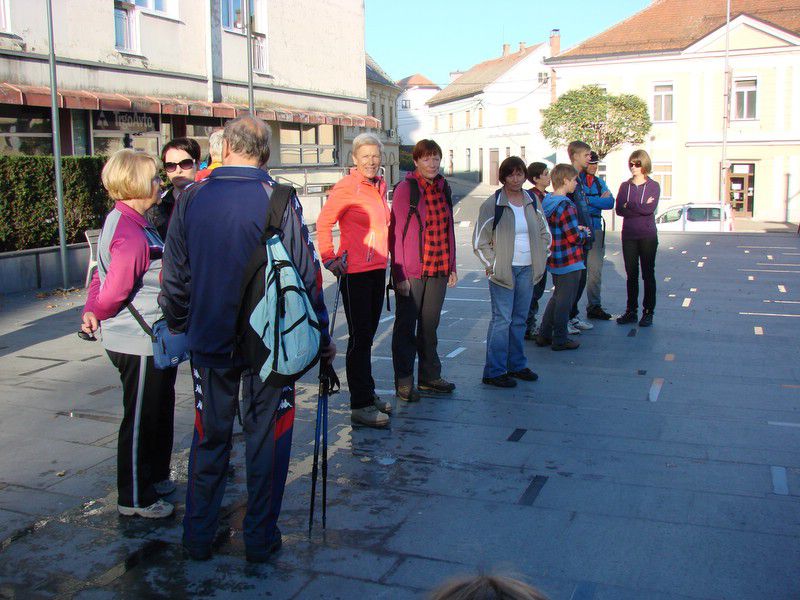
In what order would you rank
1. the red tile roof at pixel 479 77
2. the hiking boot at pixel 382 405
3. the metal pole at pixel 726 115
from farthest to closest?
the red tile roof at pixel 479 77 → the metal pole at pixel 726 115 → the hiking boot at pixel 382 405

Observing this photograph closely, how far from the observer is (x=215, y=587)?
11.5 feet

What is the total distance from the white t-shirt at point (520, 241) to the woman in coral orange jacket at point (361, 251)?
1499mm

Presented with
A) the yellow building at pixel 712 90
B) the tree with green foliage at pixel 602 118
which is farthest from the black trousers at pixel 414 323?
the yellow building at pixel 712 90

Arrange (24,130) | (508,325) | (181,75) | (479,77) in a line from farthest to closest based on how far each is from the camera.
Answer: (479,77) < (181,75) < (24,130) < (508,325)

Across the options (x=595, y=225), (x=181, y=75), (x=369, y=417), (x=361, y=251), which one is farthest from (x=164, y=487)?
(x=181, y=75)

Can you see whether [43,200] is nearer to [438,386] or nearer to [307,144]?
[438,386]

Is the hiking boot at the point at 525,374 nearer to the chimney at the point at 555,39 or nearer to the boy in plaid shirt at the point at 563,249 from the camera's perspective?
the boy in plaid shirt at the point at 563,249

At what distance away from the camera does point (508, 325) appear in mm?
6867

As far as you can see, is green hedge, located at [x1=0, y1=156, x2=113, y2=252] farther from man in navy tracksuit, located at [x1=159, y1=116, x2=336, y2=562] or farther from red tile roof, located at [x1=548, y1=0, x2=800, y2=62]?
red tile roof, located at [x1=548, y1=0, x2=800, y2=62]

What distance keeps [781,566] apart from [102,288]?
10.6ft

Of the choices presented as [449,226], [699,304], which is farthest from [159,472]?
[699,304]

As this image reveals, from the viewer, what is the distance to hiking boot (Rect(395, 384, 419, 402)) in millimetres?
6328

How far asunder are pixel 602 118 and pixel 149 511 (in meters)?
40.3

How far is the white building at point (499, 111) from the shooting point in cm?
6594
